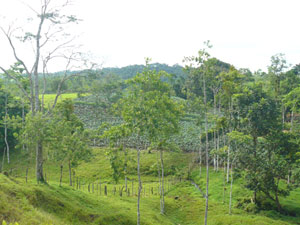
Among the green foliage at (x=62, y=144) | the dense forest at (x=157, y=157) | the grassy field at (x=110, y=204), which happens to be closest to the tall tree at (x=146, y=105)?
the dense forest at (x=157, y=157)

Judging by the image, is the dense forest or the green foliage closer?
the dense forest

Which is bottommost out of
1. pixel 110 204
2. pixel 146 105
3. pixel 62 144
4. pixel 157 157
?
pixel 110 204

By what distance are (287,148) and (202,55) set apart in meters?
15.6

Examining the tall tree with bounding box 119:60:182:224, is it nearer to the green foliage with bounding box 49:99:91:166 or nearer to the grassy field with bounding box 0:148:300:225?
the grassy field with bounding box 0:148:300:225

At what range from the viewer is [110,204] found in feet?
82.1

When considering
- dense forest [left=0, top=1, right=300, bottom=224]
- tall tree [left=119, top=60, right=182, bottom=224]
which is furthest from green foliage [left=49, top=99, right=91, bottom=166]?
tall tree [left=119, top=60, right=182, bottom=224]

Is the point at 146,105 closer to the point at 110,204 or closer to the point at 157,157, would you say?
the point at 110,204

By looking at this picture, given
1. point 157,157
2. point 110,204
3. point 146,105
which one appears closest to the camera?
point 146,105

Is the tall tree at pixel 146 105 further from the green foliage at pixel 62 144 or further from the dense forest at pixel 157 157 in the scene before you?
the green foliage at pixel 62 144

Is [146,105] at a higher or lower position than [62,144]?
higher

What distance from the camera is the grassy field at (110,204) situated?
16547 mm

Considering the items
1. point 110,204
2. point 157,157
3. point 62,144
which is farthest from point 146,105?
point 157,157

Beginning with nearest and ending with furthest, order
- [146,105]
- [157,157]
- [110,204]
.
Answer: [146,105]
[110,204]
[157,157]

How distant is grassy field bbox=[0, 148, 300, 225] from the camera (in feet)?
54.3
